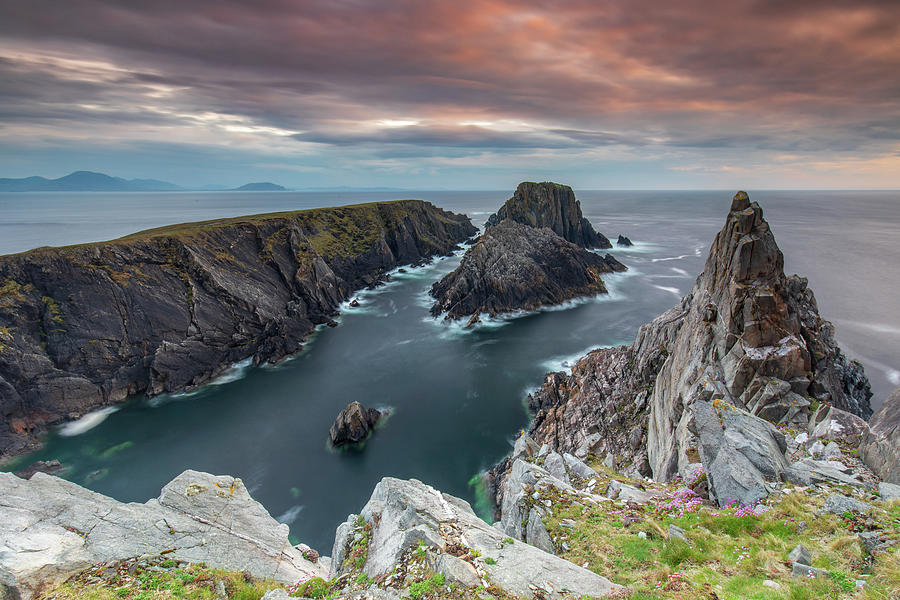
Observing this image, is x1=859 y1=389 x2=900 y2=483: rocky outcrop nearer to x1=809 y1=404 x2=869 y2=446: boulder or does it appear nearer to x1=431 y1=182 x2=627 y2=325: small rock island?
x1=809 y1=404 x2=869 y2=446: boulder

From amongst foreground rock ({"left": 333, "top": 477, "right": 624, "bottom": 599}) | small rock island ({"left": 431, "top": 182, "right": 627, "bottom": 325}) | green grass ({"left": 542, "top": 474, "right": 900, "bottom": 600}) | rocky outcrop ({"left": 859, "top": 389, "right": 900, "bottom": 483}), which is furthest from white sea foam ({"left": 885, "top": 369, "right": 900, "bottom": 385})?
foreground rock ({"left": 333, "top": 477, "right": 624, "bottom": 599})

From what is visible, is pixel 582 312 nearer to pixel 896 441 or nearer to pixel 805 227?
pixel 896 441

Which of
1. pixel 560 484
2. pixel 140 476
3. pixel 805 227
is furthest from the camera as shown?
pixel 805 227

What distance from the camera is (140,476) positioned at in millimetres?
37469

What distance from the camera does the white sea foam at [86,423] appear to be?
43.2m

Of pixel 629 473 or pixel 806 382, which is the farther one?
pixel 629 473

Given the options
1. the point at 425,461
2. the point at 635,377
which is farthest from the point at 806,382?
the point at 425,461

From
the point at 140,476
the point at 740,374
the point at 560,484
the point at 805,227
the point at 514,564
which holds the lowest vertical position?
the point at 140,476

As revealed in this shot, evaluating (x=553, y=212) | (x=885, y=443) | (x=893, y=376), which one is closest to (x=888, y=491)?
(x=885, y=443)

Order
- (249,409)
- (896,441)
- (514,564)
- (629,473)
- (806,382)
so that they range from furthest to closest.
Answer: (249,409) → (629,473) → (806,382) → (896,441) → (514,564)

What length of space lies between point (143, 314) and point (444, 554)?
62751mm

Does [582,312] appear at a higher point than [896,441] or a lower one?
lower

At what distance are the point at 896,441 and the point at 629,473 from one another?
1344cm

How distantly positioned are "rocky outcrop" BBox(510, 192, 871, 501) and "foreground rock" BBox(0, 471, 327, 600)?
16683 millimetres
